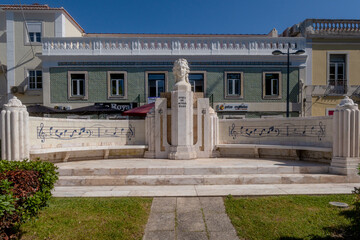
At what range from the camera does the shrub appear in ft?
9.85

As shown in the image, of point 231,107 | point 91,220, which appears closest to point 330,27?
point 231,107

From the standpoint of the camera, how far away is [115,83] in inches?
766

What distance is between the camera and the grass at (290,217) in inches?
144

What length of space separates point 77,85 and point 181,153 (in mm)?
13762

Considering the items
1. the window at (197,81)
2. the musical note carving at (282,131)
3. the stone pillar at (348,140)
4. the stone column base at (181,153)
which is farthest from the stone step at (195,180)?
Answer: the window at (197,81)

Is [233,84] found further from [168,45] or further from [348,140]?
[348,140]

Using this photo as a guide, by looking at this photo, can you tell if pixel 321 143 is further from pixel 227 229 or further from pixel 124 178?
pixel 124 178

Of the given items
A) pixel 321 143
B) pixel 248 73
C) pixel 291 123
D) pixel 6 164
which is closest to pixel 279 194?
pixel 321 143

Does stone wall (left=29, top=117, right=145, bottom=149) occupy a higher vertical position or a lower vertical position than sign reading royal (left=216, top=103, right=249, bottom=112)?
lower

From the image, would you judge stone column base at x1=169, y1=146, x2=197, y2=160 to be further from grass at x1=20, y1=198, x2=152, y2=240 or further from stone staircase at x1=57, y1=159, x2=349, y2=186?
grass at x1=20, y1=198, x2=152, y2=240

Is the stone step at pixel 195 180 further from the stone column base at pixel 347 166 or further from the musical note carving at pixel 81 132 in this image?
the musical note carving at pixel 81 132

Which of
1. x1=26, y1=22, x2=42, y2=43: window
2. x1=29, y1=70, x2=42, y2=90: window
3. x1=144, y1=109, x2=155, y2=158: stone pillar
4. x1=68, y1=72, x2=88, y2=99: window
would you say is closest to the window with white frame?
x1=144, y1=109, x2=155, y2=158: stone pillar

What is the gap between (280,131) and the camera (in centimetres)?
925

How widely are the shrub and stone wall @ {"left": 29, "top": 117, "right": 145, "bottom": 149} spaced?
426 cm
